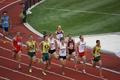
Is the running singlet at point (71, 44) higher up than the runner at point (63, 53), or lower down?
higher up

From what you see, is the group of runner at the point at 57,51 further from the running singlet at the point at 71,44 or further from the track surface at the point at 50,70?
the track surface at the point at 50,70

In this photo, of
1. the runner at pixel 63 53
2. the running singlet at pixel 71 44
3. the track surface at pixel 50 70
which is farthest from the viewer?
the running singlet at pixel 71 44

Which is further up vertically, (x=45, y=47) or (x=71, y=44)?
(x=71, y=44)

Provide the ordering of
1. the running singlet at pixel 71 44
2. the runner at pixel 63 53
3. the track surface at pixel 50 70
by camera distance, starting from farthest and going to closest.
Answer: the running singlet at pixel 71 44
the runner at pixel 63 53
the track surface at pixel 50 70

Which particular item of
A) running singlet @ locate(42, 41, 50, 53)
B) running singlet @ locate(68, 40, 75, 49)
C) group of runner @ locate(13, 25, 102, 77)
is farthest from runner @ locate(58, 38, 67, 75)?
running singlet @ locate(68, 40, 75, 49)

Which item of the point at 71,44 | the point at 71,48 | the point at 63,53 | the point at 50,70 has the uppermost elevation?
the point at 71,44

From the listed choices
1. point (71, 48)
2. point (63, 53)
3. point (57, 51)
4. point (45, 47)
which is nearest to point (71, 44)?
point (71, 48)

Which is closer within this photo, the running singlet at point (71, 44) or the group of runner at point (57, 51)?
the group of runner at point (57, 51)

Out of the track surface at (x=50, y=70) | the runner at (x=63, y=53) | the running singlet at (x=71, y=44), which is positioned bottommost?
the track surface at (x=50, y=70)

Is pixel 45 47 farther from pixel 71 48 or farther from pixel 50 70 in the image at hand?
pixel 71 48

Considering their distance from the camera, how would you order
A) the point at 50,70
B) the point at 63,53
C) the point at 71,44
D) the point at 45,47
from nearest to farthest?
the point at 45,47, the point at 63,53, the point at 50,70, the point at 71,44

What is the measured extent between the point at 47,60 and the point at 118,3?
48.4ft

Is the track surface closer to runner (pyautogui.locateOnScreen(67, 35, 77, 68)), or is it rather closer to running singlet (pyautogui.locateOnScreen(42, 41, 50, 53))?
runner (pyautogui.locateOnScreen(67, 35, 77, 68))

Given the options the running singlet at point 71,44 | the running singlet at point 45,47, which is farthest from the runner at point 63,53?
the running singlet at point 71,44
